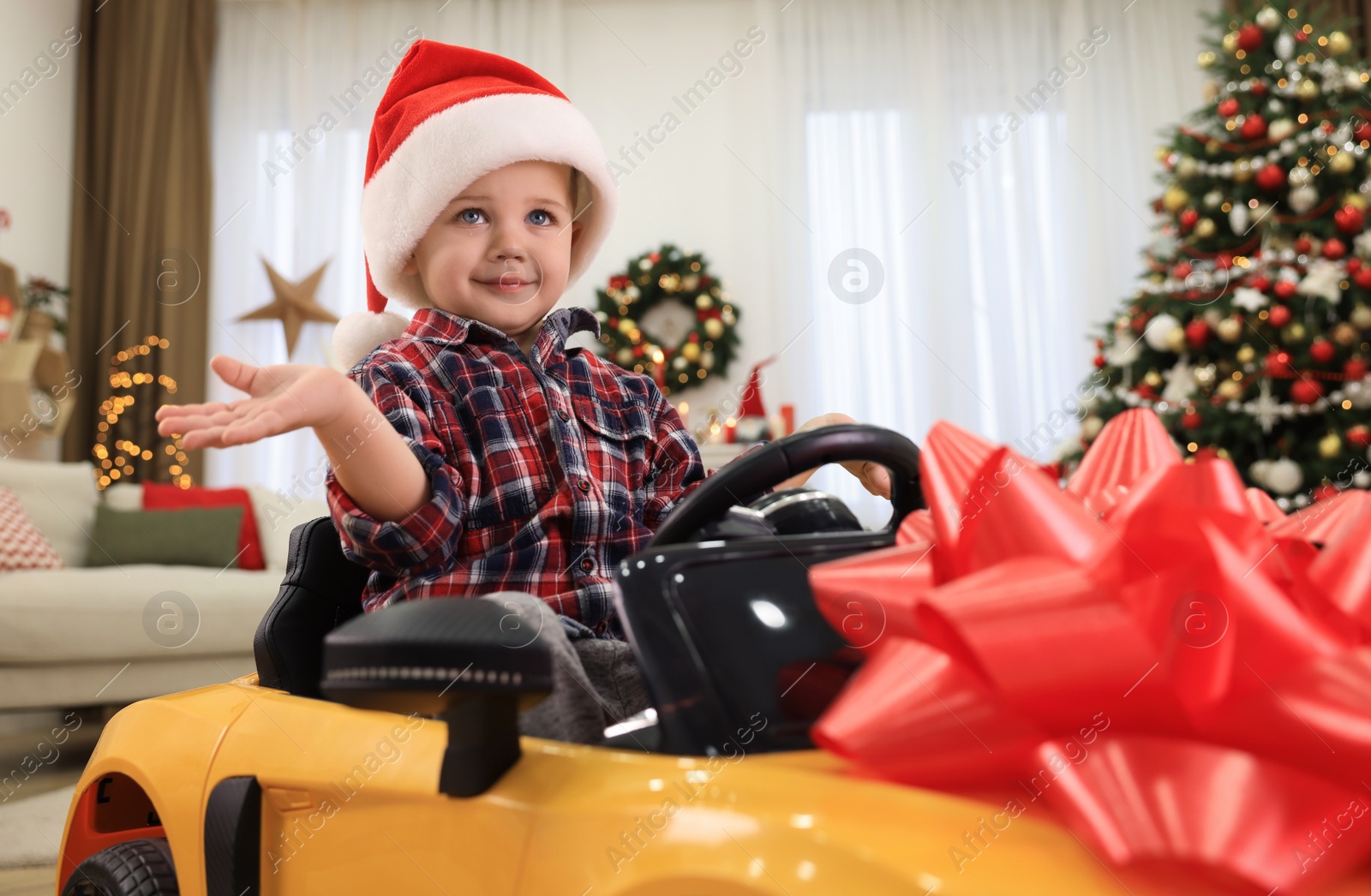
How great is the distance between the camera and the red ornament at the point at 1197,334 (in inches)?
137

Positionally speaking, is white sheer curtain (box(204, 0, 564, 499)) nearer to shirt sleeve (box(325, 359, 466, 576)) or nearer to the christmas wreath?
the christmas wreath

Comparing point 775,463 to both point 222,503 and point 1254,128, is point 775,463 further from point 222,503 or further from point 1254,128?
point 1254,128

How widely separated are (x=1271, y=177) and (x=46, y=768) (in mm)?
4098

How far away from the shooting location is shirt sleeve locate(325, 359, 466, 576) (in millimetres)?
847

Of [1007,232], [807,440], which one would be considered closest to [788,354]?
[1007,232]

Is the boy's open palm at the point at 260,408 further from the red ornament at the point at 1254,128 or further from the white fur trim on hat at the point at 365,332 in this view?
the red ornament at the point at 1254,128

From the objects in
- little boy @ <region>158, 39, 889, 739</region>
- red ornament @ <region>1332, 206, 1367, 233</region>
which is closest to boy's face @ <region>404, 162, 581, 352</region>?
little boy @ <region>158, 39, 889, 739</region>

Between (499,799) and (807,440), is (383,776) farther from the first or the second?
(807,440)

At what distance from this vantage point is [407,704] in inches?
17.6

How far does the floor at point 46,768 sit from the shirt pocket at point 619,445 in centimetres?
115

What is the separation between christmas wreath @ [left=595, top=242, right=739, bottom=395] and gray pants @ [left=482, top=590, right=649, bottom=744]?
3.82m

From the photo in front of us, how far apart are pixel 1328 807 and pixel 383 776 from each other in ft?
1.45

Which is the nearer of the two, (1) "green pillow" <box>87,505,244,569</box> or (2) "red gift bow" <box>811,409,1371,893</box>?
(2) "red gift bow" <box>811,409,1371,893</box>

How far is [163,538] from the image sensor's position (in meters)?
3.31
